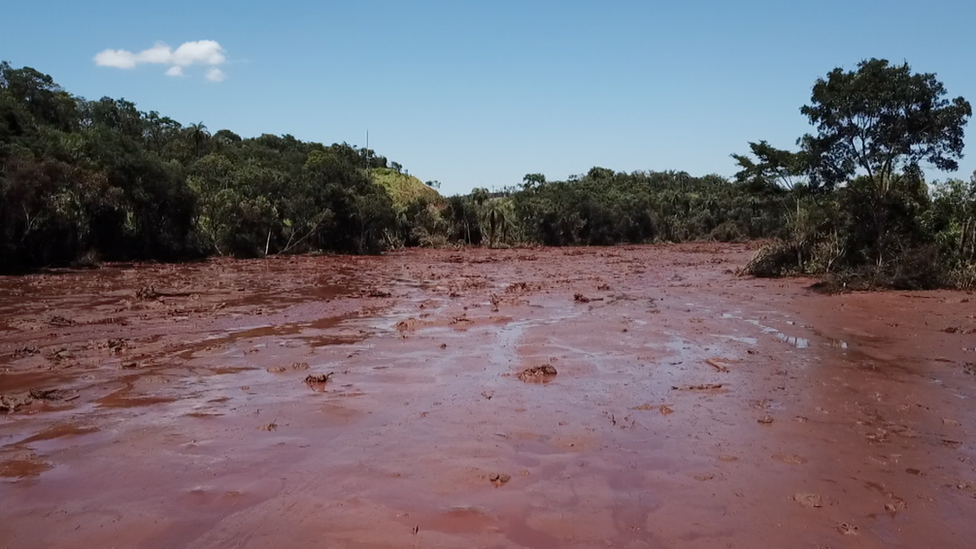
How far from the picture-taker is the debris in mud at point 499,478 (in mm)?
5004

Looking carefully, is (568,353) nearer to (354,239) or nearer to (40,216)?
(40,216)

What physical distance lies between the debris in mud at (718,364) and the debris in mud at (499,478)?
4.92m

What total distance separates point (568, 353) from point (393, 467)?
17.4ft

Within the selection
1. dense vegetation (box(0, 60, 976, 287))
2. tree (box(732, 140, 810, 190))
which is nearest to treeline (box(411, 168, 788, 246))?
dense vegetation (box(0, 60, 976, 287))

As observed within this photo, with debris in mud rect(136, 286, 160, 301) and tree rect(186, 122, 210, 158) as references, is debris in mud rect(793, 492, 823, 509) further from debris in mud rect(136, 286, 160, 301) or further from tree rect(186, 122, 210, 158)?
tree rect(186, 122, 210, 158)

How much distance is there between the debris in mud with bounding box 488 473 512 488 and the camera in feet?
16.4

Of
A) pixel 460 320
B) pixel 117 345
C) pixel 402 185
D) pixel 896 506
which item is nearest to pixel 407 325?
pixel 460 320

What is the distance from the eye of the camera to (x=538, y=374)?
8617 millimetres

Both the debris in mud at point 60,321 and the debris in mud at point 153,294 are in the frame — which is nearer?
the debris in mud at point 60,321

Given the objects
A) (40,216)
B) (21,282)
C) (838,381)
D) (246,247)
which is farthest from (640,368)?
(246,247)

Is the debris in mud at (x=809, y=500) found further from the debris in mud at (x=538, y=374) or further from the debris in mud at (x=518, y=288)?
the debris in mud at (x=518, y=288)

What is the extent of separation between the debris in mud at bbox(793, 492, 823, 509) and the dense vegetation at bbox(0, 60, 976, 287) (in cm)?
1598

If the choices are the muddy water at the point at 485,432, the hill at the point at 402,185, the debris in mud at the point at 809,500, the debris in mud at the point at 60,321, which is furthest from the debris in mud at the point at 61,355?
the hill at the point at 402,185

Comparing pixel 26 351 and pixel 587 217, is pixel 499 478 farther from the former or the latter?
pixel 587 217
